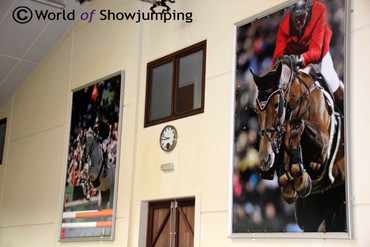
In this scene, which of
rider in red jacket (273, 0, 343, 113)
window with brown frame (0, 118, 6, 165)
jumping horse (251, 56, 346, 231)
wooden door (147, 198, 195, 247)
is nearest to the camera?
jumping horse (251, 56, 346, 231)

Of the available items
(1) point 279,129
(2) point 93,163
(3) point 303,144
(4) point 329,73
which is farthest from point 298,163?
(2) point 93,163

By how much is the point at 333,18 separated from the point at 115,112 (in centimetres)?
460

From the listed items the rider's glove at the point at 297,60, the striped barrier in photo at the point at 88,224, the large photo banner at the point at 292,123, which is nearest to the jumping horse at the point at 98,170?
the striped barrier in photo at the point at 88,224

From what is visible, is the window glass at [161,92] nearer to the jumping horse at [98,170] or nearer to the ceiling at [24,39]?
the jumping horse at [98,170]

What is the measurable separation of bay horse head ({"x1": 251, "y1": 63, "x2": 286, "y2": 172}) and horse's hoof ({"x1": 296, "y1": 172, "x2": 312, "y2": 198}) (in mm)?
563

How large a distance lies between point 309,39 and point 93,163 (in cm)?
490

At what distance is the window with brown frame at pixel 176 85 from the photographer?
334 inches

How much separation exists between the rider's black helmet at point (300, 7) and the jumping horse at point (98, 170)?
13.9ft

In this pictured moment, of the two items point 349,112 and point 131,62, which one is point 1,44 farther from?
point 349,112

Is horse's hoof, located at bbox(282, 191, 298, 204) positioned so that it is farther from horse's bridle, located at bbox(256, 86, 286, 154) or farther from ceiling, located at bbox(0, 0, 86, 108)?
ceiling, located at bbox(0, 0, 86, 108)

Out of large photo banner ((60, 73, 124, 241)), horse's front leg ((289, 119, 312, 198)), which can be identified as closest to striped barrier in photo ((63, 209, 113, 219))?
large photo banner ((60, 73, 124, 241))

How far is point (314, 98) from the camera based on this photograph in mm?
6645

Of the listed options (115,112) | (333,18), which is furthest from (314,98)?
(115,112)

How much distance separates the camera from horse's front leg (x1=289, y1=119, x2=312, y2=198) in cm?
651
